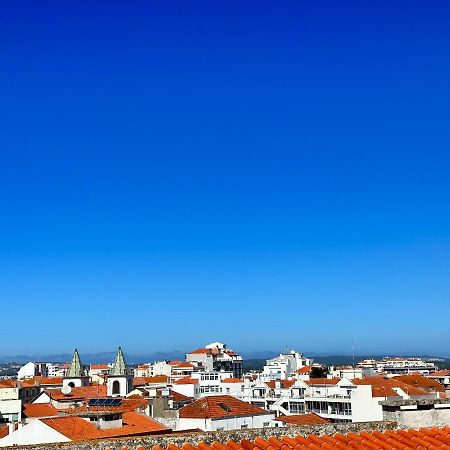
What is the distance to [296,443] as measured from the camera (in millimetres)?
9875

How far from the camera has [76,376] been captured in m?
106

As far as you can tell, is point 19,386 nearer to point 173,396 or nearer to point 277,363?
point 173,396

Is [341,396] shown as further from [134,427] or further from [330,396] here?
[134,427]

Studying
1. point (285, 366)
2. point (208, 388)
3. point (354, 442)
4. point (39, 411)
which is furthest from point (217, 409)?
point (285, 366)

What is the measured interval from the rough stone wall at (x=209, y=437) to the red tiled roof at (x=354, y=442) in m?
0.12

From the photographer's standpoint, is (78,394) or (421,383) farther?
(78,394)

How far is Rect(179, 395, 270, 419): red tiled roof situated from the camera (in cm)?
4525

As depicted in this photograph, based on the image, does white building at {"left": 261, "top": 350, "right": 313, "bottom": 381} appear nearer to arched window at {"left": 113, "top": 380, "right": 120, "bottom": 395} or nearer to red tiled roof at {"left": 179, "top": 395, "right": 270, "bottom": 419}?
arched window at {"left": 113, "top": 380, "right": 120, "bottom": 395}

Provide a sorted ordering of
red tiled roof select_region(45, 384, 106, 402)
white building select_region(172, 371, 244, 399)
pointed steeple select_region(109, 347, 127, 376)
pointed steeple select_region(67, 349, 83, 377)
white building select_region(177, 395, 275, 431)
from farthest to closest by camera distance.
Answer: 1. pointed steeple select_region(67, 349, 83, 377)
2. pointed steeple select_region(109, 347, 127, 376)
3. white building select_region(172, 371, 244, 399)
4. red tiled roof select_region(45, 384, 106, 402)
5. white building select_region(177, 395, 275, 431)

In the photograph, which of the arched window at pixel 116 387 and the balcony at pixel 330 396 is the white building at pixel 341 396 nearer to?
the balcony at pixel 330 396

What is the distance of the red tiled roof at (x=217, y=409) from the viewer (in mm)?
45250

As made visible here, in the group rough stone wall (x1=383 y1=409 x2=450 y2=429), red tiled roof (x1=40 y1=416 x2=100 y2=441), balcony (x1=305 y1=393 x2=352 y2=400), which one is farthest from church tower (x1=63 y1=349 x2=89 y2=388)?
rough stone wall (x1=383 y1=409 x2=450 y2=429)

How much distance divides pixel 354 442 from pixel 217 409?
122 ft

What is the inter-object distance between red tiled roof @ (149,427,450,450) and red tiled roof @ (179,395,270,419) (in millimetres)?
35117
